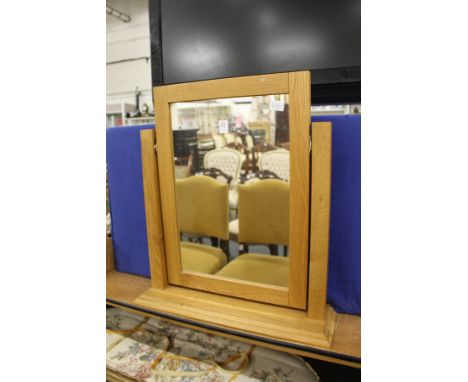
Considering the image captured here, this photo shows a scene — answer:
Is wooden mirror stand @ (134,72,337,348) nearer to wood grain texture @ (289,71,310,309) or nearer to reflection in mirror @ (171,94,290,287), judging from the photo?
wood grain texture @ (289,71,310,309)

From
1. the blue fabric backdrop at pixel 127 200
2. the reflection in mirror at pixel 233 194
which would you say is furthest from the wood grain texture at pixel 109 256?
the reflection in mirror at pixel 233 194

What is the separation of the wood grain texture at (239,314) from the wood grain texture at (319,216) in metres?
0.05

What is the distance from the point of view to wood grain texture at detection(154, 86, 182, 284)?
910 millimetres

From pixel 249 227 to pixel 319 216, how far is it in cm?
73

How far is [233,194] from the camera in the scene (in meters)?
1.50

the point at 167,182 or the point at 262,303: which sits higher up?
the point at 167,182

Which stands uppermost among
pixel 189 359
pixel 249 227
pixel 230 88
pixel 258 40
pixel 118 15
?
pixel 118 15

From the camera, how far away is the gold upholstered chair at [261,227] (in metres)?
1.20

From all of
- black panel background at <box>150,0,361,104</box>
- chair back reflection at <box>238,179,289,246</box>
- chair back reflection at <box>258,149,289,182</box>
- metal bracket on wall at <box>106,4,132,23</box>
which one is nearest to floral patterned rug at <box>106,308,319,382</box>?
chair back reflection at <box>238,179,289,246</box>

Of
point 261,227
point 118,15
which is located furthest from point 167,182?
point 118,15

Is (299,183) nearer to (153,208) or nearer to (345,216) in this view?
(345,216)
